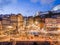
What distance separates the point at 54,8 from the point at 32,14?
0.59m

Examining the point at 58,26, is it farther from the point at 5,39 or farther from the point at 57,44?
the point at 5,39

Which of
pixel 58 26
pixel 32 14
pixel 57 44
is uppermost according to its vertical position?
pixel 32 14

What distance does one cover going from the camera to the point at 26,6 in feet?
16.9

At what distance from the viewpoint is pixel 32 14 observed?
5.11m

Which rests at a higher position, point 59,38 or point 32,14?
point 32,14

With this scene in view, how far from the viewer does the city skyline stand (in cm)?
508

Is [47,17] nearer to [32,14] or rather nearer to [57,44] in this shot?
[32,14]

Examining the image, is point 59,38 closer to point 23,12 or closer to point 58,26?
point 58,26

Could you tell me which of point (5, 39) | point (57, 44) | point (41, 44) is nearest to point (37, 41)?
point (41, 44)

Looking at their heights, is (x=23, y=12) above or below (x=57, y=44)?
above

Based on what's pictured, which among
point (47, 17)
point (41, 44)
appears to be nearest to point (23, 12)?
point (47, 17)

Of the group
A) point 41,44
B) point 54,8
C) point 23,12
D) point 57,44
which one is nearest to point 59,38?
point 57,44

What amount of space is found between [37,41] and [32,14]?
2.36 feet

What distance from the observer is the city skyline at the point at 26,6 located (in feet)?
16.7
